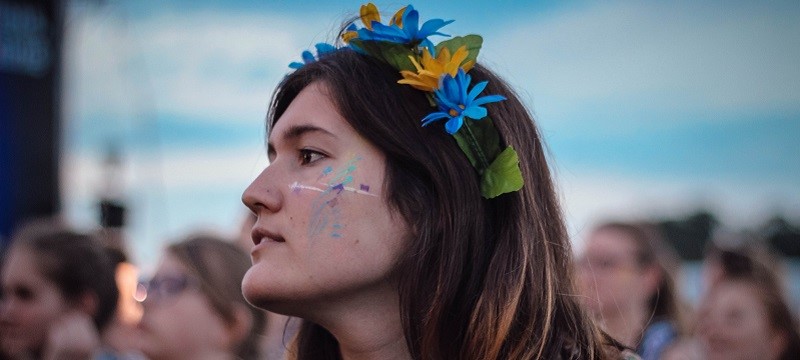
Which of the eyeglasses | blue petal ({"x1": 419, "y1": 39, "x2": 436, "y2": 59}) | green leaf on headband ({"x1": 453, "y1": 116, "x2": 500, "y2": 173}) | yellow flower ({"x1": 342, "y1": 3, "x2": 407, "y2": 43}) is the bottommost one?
the eyeglasses

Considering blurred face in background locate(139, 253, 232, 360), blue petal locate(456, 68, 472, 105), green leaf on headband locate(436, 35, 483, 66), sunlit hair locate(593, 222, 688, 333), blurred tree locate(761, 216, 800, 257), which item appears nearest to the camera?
blue petal locate(456, 68, 472, 105)

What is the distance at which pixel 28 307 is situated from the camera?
4.58m

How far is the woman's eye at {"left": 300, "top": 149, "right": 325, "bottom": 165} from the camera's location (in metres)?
2.38

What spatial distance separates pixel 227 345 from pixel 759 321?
2907 mm

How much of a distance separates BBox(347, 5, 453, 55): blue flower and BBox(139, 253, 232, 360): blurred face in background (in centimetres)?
219

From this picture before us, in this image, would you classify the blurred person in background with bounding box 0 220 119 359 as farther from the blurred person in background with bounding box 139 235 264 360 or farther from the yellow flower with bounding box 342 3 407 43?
the yellow flower with bounding box 342 3 407 43

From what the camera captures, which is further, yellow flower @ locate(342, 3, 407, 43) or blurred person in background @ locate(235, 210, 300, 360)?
blurred person in background @ locate(235, 210, 300, 360)

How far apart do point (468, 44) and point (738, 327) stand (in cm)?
336

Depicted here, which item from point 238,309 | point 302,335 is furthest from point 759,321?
point 302,335

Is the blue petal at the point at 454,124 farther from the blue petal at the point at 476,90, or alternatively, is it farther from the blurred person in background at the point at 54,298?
the blurred person in background at the point at 54,298

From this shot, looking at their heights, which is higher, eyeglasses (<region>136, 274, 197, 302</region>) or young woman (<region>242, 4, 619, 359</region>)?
young woman (<region>242, 4, 619, 359</region>)

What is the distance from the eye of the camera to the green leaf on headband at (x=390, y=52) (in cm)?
244

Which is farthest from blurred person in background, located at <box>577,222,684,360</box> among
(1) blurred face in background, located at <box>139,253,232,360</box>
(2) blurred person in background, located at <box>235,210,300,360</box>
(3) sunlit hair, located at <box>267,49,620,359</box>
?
(3) sunlit hair, located at <box>267,49,620,359</box>

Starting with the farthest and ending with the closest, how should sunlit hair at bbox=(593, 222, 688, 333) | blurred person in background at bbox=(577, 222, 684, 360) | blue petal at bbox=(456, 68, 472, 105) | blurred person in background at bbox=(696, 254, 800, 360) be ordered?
sunlit hair at bbox=(593, 222, 688, 333), blurred person in background at bbox=(577, 222, 684, 360), blurred person in background at bbox=(696, 254, 800, 360), blue petal at bbox=(456, 68, 472, 105)
